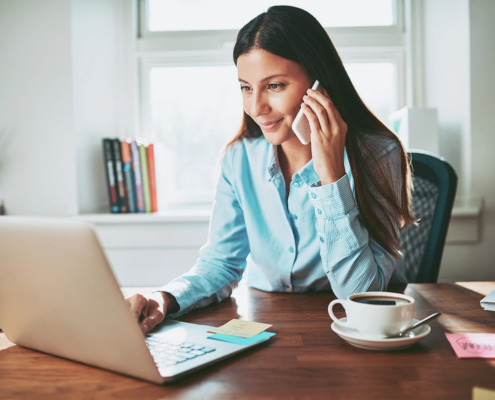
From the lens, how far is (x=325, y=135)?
1.10 meters

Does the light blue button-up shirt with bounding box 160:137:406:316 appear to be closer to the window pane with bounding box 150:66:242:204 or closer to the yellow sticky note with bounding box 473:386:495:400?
the yellow sticky note with bounding box 473:386:495:400

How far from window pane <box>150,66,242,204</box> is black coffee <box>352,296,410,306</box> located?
1.75 metres

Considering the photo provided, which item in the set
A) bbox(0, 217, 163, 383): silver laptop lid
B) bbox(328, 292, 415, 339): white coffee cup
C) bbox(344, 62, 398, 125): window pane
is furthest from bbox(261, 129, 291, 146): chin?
bbox(344, 62, 398, 125): window pane

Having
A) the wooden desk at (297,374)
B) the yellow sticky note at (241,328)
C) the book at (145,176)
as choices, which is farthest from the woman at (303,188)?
the book at (145,176)

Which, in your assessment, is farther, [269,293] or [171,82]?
[171,82]

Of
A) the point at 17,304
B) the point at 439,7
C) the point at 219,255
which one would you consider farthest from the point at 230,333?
the point at 439,7

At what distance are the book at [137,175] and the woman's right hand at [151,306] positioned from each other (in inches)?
54.1

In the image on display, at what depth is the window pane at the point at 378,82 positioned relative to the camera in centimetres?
241

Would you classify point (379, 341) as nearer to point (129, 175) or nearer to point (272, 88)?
point (272, 88)

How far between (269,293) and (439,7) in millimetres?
1783

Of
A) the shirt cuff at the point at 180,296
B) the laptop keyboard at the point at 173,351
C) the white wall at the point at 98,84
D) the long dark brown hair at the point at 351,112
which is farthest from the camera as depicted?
the white wall at the point at 98,84

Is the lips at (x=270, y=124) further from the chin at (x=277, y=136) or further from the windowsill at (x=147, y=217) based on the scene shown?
the windowsill at (x=147, y=217)

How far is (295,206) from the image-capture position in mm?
1227

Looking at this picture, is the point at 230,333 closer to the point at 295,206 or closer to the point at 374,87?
the point at 295,206
